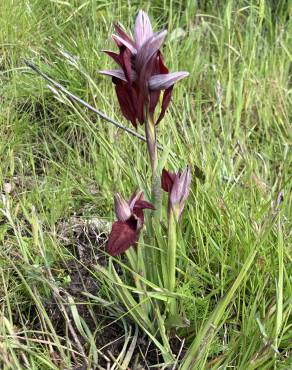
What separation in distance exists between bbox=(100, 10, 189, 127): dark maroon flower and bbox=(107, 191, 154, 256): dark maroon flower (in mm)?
144

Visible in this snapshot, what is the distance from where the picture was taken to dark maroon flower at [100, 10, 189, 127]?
98 cm

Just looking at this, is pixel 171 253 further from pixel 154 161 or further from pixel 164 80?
pixel 164 80

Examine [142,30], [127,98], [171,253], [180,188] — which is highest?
[142,30]

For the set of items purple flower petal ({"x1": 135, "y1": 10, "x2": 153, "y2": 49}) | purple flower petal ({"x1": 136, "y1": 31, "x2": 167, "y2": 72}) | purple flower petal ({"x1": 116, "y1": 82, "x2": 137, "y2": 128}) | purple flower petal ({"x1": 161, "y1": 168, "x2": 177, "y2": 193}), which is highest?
purple flower petal ({"x1": 135, "y1": 10, "x2": 153, "y2": 49})

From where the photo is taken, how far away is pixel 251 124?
6.23ft

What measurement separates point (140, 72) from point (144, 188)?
248 millimetres

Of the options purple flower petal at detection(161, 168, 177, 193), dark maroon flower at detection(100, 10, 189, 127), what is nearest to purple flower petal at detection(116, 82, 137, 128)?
dark maroon flower at detection(100, 10, 189, 127)

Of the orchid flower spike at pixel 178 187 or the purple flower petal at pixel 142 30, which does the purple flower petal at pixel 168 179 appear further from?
the purple flower petal at pixel 142 30

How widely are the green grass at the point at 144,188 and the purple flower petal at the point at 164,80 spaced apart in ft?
0.51

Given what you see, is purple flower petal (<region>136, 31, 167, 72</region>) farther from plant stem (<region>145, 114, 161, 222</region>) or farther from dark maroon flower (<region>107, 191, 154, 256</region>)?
dark maroon flower (<region>107, 191, 154, 256</region>)

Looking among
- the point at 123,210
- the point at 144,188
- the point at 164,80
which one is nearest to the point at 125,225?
the point at 123,210

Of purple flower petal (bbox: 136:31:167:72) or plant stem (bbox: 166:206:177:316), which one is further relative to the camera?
plant stem (bbox: 166:206:177:316)

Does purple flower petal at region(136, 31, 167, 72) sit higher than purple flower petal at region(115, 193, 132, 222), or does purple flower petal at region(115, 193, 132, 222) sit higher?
purple flower petal at region(136, 31, 167, 72)

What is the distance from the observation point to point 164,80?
99cm
